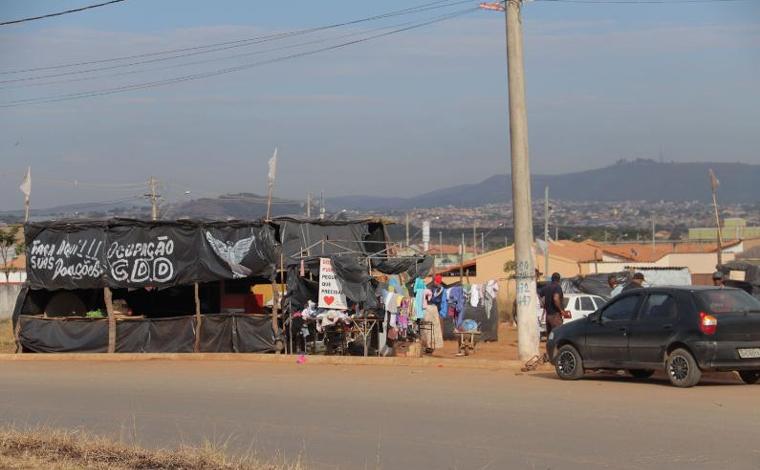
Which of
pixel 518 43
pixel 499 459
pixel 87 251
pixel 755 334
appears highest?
pixel 518 43

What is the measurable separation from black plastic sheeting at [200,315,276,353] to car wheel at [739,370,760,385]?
11824 millimetres

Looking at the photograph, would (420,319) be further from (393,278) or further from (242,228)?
(242,228)

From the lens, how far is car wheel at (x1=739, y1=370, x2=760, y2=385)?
50.2 feet

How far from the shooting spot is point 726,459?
956cm

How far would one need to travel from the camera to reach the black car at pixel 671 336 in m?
14.6

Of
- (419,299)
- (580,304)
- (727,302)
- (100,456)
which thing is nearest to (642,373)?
(727,302)

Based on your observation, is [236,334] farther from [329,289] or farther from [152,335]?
[329,289]

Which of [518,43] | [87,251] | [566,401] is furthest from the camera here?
[87,251]

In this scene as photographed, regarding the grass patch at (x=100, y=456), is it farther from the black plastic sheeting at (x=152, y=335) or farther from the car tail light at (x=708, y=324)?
the black plastic sheeting at (x=152, y=335)

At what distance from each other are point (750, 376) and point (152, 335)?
15.5 metres

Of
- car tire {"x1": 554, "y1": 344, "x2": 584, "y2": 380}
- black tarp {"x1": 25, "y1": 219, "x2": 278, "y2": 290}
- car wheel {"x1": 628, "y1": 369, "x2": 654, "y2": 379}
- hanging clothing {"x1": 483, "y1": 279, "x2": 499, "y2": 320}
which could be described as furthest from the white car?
car tire {"x1": 554, "y1": 344, "x2": 584, "y2": 380}

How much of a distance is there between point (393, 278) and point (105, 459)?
15427 millimetres

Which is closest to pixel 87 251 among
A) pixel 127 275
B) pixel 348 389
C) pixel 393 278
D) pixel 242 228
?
pixel 127 275

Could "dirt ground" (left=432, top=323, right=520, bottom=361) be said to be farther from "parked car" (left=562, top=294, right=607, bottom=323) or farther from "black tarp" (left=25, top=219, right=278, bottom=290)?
"black tarp" (left=25, top=219, right=278, bottom=290)
